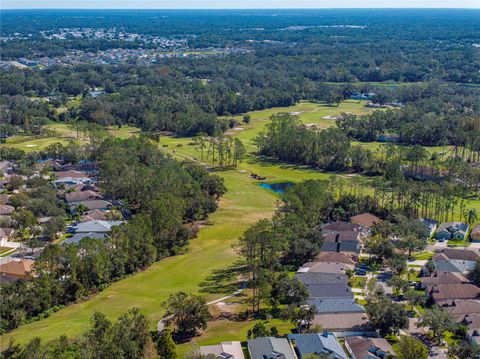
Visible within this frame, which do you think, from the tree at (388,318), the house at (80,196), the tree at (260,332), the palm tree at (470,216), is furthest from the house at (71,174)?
the tree at (388,318)

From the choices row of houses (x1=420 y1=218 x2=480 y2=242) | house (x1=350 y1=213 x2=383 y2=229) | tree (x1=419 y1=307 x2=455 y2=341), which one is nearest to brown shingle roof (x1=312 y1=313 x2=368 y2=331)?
tree (x1=419 y1=307 x2=455 y2=341)

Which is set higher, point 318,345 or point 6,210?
point 318,345

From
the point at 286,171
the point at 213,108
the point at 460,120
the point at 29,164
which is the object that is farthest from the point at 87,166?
the point at 460,120

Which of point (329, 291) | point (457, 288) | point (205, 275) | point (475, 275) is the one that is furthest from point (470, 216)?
point (205, 275)

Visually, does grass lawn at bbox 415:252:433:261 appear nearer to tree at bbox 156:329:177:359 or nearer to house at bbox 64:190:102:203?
tree at bbox 156:329:177:359

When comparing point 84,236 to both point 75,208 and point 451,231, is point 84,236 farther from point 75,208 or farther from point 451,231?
point 451,231

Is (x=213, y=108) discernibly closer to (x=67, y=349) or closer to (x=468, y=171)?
(x=468, y=171)
